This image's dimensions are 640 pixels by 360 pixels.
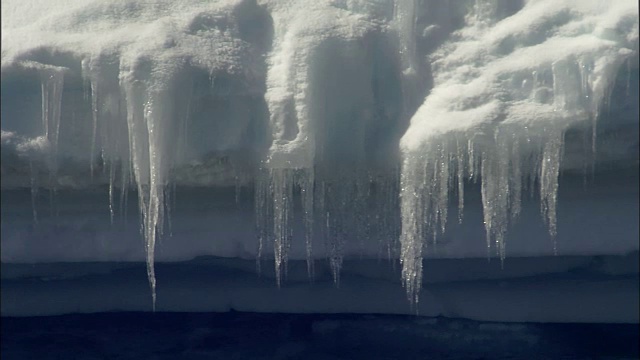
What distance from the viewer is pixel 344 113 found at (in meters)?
3.10

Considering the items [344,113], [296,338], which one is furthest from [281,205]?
[296,338]

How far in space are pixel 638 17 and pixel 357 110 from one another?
1.16m

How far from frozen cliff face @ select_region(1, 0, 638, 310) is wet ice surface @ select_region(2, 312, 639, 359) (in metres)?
0.45

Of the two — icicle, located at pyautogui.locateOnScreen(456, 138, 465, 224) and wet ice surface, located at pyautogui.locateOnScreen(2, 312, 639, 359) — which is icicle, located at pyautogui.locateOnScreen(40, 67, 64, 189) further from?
icicle, located at pyautogui.locateOnScreen(456, 138, 465, 224)

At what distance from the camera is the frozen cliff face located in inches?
118

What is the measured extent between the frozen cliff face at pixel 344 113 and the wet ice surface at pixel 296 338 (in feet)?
1.48

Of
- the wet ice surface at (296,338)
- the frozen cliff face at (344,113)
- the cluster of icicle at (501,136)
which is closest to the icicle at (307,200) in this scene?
the frozen cliff face at (344,113)

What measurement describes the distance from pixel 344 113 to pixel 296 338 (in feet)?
3.78

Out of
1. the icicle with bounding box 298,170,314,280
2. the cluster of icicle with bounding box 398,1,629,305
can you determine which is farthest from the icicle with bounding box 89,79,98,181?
the cluster of icicle with bounding box 398,1,629,305

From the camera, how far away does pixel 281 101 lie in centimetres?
305

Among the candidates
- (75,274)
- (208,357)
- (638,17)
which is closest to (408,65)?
(638,17)

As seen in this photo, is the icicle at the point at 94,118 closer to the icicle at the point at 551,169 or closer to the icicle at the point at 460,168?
the icicle at the point at 460,168

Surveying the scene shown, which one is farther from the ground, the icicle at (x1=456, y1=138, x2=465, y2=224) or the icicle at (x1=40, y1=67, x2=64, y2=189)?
the icicle at (x1=40, y1=67, x2=64, y2=189)

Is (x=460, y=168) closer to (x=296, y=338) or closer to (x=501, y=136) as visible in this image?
(x=501, y=136)
